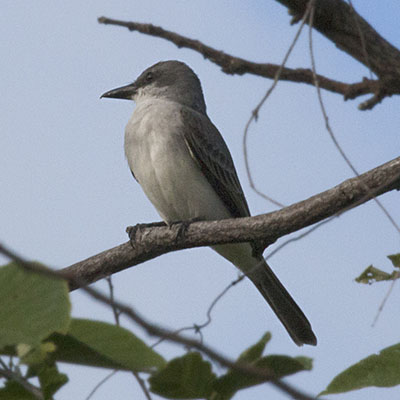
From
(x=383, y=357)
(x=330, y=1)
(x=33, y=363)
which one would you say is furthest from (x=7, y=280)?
(x=330, y=1)

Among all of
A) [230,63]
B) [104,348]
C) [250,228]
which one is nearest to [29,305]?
[104,348]

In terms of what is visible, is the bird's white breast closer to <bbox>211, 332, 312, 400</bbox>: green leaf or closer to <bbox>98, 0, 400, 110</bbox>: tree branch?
<bbox>98, 0, 400, 110</bbox>: tree branch

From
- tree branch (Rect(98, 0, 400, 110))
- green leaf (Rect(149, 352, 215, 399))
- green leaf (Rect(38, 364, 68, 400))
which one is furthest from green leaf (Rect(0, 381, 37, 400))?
tree branch (Rect(98, 0, 400, 110))

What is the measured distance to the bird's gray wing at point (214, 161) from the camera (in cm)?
727

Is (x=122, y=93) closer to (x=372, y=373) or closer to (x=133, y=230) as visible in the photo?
(x=133, y=230)

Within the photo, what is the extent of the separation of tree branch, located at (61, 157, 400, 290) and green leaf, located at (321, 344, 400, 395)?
143 cm

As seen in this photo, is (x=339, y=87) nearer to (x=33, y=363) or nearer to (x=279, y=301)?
(x=279, y=301)

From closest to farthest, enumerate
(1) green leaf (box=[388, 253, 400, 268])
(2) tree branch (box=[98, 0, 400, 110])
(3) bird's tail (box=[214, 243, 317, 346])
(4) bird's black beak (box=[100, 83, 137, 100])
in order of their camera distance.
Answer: (1) green leaf (box=[388, 253, 400, 268])
(2) tree branch (box=[98, 0, 400, 110])
(3) bird's tail (box=[214, 243, 317, 346])
(4) bird's black beak (box=[100, 83, 137, 100])

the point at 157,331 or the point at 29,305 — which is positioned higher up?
the point at 29,305

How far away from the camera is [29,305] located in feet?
5.04

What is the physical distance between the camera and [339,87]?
499 cm

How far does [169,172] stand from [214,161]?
0.62m

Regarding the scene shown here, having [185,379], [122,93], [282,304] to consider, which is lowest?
[185,379]

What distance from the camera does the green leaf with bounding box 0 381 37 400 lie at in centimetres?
164
